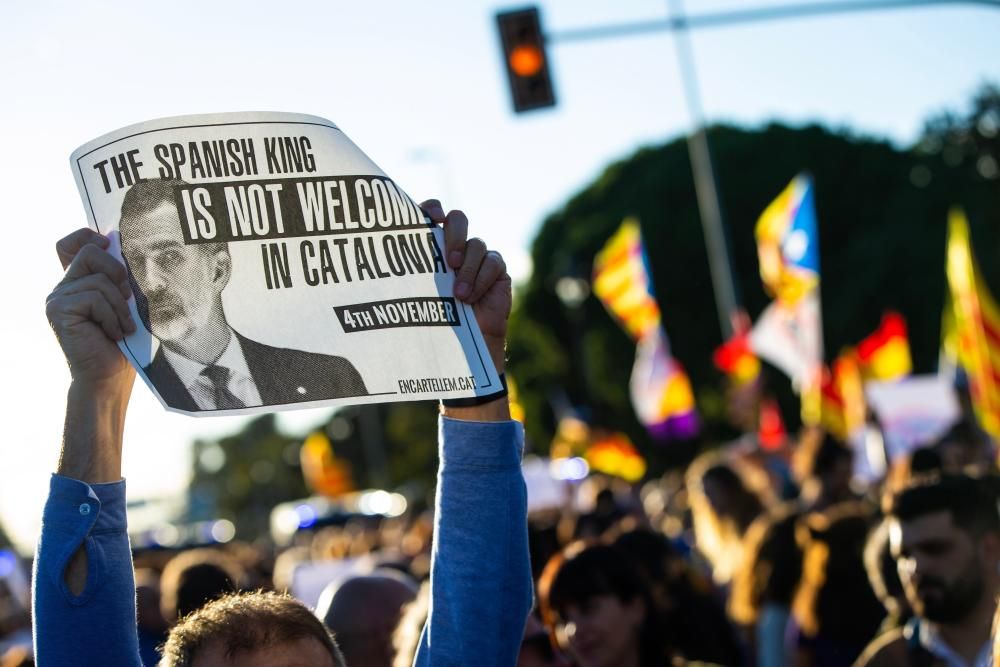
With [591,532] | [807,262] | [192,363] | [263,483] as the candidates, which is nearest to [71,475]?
[192,363]

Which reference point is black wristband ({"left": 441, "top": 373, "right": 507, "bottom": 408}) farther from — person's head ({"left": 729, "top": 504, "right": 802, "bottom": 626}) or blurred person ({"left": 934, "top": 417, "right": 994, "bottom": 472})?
blurred person ({"left": 934, "top": 417, "right": 994, "bottom": 472})

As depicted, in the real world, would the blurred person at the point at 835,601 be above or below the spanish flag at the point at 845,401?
above

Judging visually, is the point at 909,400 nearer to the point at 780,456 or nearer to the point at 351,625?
the point at 780,456

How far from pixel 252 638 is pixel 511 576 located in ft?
1.57

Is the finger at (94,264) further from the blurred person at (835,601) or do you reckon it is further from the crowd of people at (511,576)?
the blurred person at (835,601)

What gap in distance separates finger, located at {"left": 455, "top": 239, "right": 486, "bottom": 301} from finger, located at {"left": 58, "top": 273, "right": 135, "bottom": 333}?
59 centimetres

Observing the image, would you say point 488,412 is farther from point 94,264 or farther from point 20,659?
point 20,659

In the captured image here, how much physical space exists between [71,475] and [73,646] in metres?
0.29

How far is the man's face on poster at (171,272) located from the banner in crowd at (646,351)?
14.2 metres

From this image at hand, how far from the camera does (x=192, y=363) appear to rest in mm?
2455

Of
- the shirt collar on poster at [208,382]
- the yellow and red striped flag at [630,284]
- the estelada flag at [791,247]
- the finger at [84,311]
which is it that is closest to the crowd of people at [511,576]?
the finger at [84,311]

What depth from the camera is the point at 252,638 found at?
2420mm

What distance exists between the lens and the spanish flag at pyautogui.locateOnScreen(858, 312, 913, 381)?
15.1 meters

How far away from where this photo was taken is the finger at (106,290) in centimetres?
245
